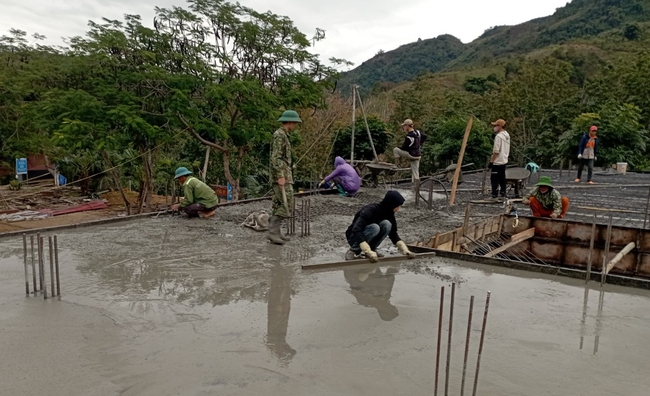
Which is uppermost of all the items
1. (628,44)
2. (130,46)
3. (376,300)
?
(628,44)

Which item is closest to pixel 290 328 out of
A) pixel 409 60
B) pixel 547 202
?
pixel 547 202

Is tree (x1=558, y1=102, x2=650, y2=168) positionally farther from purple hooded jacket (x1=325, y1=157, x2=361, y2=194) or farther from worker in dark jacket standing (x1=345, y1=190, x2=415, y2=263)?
worker in dark jacket standing (x1=345, y1=190, x2=415, y2=263)

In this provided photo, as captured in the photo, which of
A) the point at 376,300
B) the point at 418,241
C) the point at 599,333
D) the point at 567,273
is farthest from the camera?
the point at 418,241

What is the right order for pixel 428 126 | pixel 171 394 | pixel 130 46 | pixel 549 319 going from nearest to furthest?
pixel 171 394 < pixel 549 319 < pixel 130 46 < pixel 428 126

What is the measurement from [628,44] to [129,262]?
2045 inches

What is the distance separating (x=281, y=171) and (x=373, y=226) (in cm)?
149

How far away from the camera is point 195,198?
7777 mm

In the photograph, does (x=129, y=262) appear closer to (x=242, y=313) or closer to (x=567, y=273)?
(x=242, y=313)

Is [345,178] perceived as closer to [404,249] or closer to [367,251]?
[404,249]

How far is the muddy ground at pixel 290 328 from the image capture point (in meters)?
2.85

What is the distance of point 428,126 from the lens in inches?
907

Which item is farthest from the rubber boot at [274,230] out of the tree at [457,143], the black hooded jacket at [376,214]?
the tree at [457,143]

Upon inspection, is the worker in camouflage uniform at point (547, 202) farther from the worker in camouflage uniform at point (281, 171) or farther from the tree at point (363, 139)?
the tree at point (363, 139)

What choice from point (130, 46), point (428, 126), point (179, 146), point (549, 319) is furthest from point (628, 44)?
point (549, 319)
